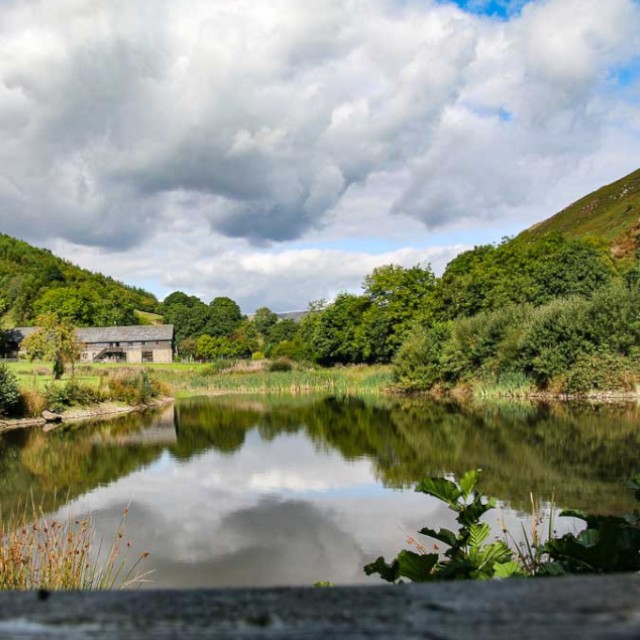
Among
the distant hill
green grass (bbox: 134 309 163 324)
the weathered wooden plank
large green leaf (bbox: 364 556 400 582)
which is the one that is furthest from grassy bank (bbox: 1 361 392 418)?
green grass (bbox: 134 309 163 324)

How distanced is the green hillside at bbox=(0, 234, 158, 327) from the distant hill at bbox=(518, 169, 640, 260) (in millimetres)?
64290

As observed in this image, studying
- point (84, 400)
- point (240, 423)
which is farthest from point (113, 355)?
point (240, 423)

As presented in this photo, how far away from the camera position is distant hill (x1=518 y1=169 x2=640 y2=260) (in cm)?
6588

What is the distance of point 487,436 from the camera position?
18859 millimetres

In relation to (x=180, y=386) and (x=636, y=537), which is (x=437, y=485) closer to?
(x=636, y=537)

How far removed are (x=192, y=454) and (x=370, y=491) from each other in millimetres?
6951

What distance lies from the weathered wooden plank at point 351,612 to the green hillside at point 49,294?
8209 centimetres

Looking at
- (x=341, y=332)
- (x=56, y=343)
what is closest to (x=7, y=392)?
(x=56, y=343)

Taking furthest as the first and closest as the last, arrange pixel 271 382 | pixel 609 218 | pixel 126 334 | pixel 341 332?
pixel 609 218
pixel 126 334
pixel 341 332
pixel 271 382

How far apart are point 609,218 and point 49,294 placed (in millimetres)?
79435

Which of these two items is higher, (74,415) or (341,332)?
(341,332)

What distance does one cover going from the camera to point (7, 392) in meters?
23.1

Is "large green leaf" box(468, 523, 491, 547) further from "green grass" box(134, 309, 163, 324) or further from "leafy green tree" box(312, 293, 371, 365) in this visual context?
"green grass" box(134, 309, 163, 324)

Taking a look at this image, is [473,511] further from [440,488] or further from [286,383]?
[286,383]
